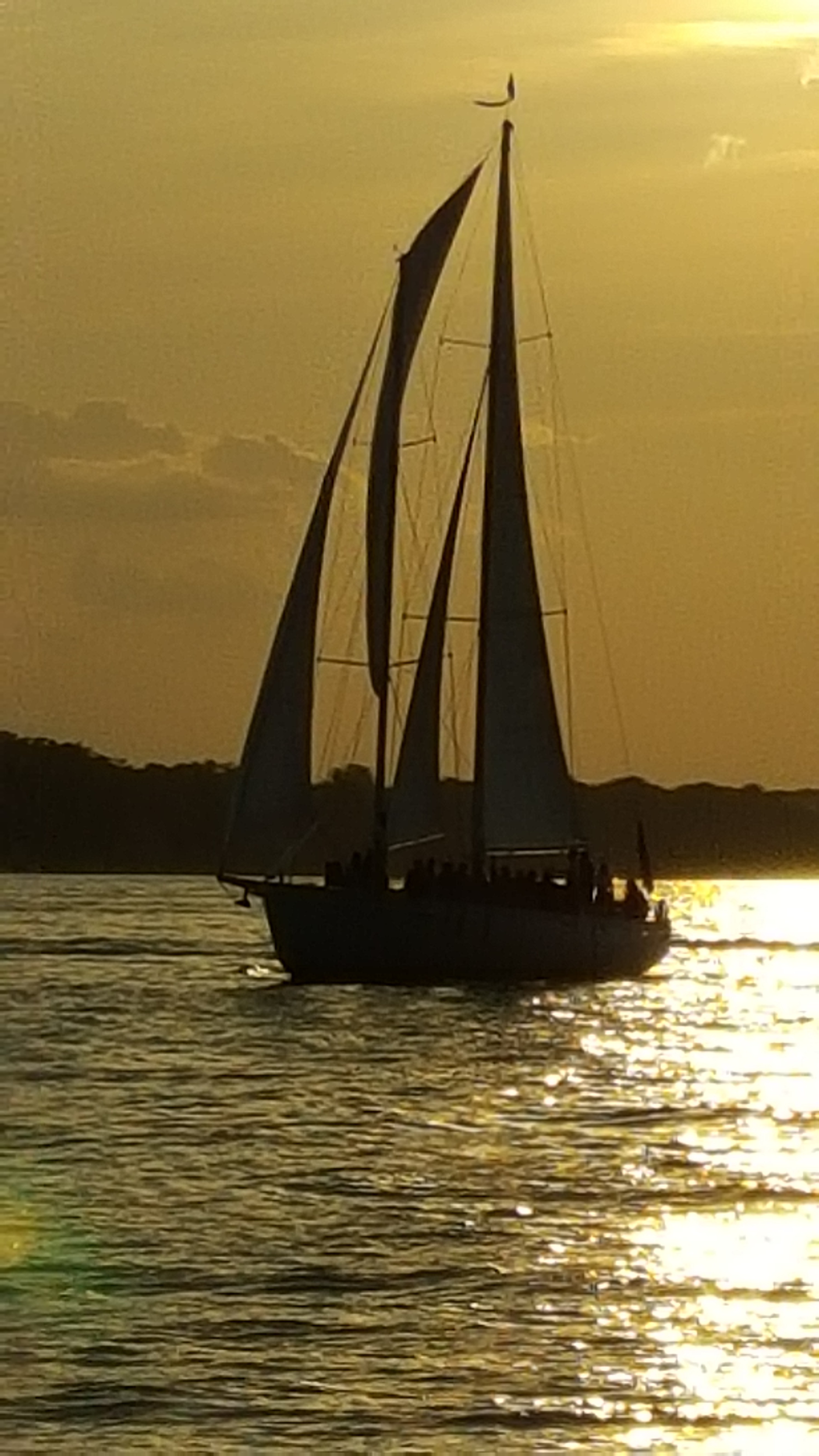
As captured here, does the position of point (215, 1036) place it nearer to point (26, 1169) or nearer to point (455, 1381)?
point (26, 1169)

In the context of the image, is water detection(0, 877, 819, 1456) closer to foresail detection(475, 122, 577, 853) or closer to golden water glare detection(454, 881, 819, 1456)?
golden water glare detection(454, 881, 819, 1456)

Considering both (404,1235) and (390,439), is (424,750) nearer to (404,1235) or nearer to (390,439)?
(390,439)

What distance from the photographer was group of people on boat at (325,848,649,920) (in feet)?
188

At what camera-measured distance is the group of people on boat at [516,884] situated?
188 ft

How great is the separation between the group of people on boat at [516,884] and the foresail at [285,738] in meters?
1.06

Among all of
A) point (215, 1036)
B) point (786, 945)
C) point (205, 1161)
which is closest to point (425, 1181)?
point (205, 1161)

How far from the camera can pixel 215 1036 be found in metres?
52.3

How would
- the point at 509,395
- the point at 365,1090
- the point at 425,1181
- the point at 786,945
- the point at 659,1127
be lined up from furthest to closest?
the point at 786,945
the point at 509,395
the point at 365,1090
the point at 659,1127
the point at 425,1181

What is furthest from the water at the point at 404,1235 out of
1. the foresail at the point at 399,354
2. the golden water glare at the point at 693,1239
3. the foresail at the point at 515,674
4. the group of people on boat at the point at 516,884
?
the foresail at the point at 399,354

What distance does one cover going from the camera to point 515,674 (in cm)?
6141

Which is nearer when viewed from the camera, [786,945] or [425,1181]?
[425,1181]

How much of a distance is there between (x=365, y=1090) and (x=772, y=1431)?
22539 millimetres

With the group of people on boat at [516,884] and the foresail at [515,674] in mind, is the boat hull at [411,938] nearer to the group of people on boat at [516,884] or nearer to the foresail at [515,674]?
the group of people on boat at [516,884]

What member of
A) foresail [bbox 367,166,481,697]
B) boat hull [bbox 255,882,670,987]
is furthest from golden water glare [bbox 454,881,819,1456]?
foresail [bbox 367,166,481,697]
